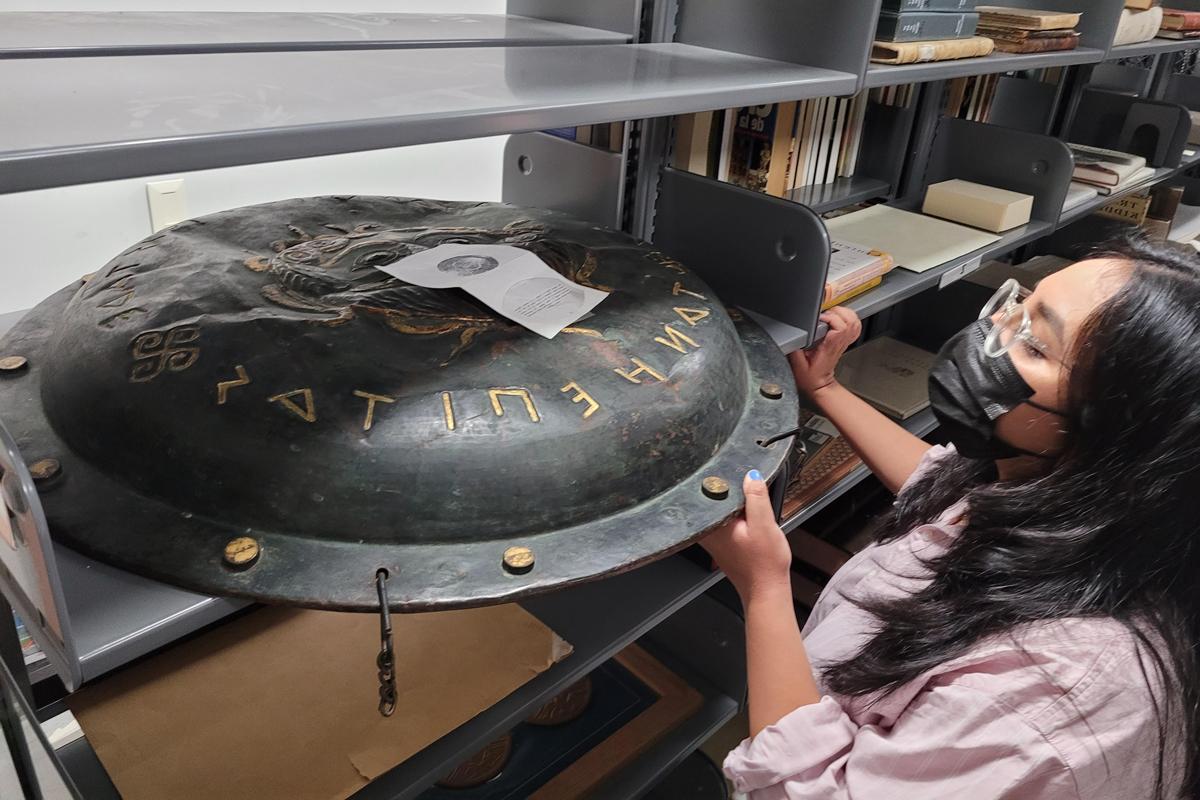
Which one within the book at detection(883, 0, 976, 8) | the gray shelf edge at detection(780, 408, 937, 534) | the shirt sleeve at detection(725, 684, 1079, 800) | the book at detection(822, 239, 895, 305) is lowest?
the gray shelf edge at detection(780, 408, 937, 534)

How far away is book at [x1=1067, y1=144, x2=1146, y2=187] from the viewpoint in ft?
7.63

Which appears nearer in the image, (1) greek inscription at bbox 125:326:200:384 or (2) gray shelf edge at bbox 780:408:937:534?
(1) greek inscription at bbox 125:326:200:384

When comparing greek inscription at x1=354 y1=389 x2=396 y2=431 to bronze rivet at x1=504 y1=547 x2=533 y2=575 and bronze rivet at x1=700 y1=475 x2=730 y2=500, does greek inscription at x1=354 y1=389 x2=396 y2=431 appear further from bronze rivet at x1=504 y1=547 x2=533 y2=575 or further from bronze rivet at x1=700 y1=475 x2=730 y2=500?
bronze rivet at x1=700 y1=475 x2=730 y2=500

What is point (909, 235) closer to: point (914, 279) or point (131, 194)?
point (914, 279)

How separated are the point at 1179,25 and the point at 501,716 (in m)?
2.58

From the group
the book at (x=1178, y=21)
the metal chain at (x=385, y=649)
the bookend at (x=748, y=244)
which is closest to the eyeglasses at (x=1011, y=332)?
the bookend at (x=748, y=244)

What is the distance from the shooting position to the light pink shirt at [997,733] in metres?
0.79

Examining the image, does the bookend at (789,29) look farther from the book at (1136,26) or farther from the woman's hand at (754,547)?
the book at (1136,26)

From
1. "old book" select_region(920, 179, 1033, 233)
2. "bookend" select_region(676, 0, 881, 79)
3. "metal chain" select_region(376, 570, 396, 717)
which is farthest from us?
"old book" select_region(920, 179, 1033, 233)

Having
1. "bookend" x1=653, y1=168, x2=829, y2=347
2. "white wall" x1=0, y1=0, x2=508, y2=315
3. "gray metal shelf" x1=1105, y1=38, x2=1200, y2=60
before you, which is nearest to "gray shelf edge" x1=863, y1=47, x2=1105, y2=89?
"gray metal shelf" x1=1105, y1=38, x2=1200, y2=60

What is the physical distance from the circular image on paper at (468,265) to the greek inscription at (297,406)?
0.27 metres

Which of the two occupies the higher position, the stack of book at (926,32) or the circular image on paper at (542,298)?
the stack of book at (926,32)

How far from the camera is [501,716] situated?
1040 millimetres

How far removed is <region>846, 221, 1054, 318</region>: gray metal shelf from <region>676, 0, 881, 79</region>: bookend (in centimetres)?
40
